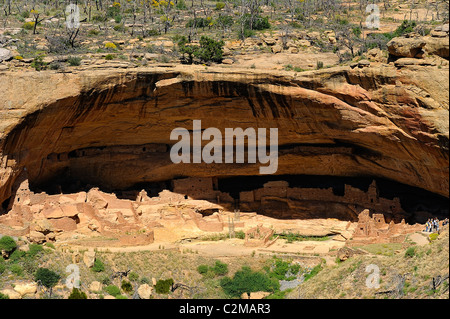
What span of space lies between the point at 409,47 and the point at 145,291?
1614 centimetres

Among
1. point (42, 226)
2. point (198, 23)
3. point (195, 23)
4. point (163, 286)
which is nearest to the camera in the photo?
point (163, 286)

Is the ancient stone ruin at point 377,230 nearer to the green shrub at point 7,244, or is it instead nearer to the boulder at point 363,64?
the boulder at point 363,64

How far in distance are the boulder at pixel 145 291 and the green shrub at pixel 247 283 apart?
340 cm

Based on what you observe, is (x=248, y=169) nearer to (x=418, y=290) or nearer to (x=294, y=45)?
(x=294, y=45)

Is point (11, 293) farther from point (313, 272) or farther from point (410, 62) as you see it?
point (410, 62)

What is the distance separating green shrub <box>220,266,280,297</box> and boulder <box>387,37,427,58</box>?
1192 cm

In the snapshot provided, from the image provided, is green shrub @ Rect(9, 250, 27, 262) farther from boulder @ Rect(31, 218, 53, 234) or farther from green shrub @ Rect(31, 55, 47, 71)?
green shrub @ Rect(31, 55, 47, 71)

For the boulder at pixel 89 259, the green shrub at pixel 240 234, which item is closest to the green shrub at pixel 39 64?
the boulder at pixel 89 259

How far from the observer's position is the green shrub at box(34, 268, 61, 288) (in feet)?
121

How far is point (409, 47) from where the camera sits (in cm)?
3903

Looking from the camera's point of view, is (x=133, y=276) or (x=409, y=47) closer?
(x=133, y=276)

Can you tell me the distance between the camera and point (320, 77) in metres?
40.7

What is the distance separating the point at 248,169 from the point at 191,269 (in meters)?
10.2

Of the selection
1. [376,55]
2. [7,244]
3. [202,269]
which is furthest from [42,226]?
[376,55]
